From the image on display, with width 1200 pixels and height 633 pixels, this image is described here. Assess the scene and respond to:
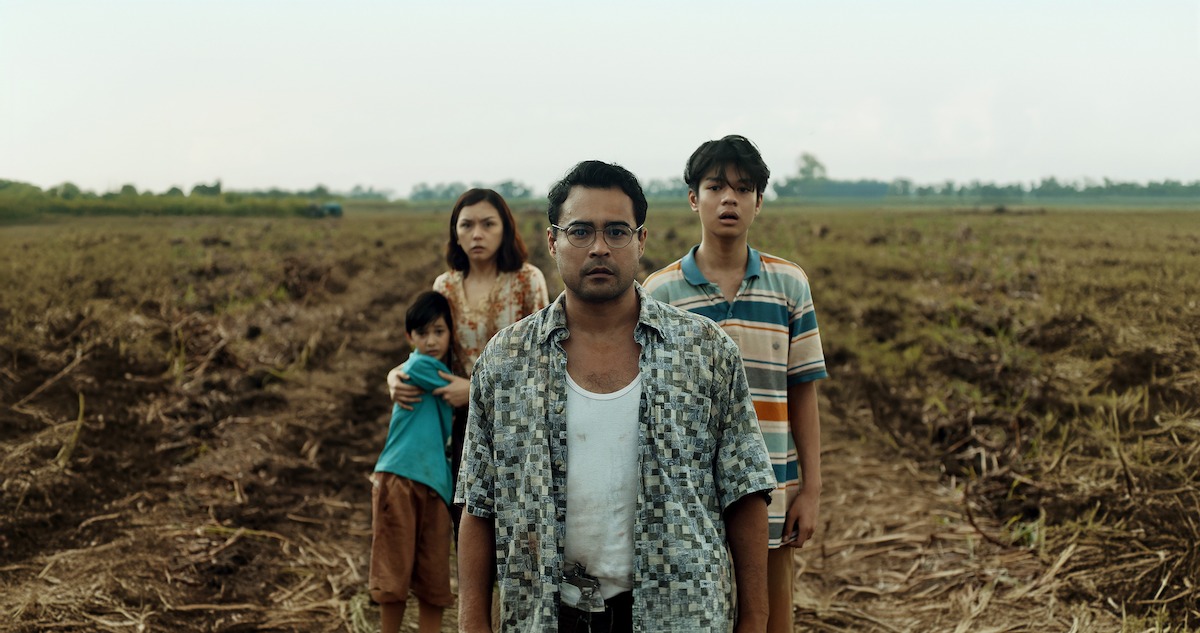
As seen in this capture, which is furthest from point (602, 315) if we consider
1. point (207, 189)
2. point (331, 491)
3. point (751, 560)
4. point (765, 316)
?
point (207, 189)

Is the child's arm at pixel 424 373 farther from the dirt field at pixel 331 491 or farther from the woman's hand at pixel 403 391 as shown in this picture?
the dirt field at pixel 331 491

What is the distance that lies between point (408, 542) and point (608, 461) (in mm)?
1582

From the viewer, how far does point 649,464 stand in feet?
5.79

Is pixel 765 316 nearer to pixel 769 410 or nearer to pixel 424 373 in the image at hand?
pixel 769 410

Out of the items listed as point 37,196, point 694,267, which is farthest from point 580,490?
point 37,196

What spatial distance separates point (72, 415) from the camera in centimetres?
659

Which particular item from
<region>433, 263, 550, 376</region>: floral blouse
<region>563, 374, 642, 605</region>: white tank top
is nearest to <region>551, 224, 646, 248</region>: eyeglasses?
<region>563, 374, 642, 605</region>: white tank top

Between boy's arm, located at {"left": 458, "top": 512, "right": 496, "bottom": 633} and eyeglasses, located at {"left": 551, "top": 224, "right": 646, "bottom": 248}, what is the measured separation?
621 mm

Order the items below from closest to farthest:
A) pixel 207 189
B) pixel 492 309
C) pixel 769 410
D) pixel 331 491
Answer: pixel 769 410, pixel 492 309, pixel 331 491, pixel 207 189

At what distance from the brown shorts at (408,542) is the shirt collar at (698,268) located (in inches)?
49.5

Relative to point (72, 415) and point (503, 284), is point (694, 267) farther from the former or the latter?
point (72, 415)

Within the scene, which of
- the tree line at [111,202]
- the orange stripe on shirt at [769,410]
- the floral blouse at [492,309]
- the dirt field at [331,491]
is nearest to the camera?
the orange stripe on shirt at [769,410]

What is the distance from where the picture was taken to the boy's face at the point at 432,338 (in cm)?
315

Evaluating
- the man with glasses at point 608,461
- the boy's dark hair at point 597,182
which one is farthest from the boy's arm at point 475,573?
the boy's dark hair at point 597,182
